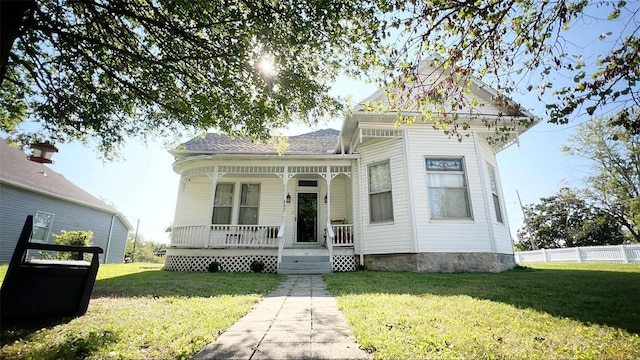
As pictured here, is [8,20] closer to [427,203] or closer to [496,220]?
[427,203]

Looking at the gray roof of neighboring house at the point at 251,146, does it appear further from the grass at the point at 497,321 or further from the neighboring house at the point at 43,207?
the neighboring house at the point at 43,207

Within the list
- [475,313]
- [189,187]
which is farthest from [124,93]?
[475,313]

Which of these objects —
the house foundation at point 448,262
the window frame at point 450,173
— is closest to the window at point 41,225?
the house foundation at point 448,262

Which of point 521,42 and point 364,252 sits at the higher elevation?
point 521,42

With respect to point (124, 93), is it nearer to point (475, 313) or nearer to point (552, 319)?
point (475, 313)

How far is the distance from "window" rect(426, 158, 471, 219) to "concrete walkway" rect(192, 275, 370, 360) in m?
Answer: 6.12

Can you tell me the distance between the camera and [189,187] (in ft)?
37.5

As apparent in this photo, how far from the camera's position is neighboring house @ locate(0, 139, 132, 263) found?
12383mm

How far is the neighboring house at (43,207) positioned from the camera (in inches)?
488

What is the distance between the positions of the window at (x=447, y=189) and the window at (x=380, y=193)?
1.31 m

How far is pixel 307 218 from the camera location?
1140cm

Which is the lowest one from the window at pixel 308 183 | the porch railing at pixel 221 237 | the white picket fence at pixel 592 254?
the white picket fence at pixel 592 254

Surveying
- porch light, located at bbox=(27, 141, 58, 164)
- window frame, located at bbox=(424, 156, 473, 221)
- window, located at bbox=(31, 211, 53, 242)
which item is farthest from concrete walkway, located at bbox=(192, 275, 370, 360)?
window, located at bbox=(31, 211, 53, 242)

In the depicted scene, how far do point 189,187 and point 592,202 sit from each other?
36.7m
